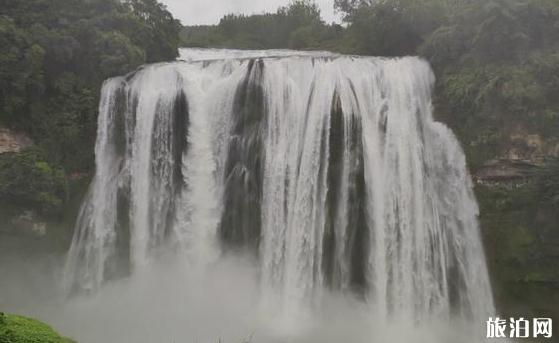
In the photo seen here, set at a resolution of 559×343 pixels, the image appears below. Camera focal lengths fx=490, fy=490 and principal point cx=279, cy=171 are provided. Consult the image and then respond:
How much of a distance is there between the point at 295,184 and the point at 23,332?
1005 centimetres

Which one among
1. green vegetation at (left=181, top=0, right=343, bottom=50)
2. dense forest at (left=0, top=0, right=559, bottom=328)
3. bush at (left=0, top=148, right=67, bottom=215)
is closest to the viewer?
dense forest at (left=0, top=0, right=559, bottom=328)

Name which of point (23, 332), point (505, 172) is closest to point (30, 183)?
point (23, 332)

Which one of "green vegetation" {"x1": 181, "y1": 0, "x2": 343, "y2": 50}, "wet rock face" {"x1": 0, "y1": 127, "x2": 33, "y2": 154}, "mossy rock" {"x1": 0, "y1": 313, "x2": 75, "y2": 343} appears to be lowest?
"mossy rock" {"x1": 0, "y1": 313, "x2": 75, "y2": 343}

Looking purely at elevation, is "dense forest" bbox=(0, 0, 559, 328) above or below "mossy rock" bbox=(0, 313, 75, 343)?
above

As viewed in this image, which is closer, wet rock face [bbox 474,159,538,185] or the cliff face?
the cliff face

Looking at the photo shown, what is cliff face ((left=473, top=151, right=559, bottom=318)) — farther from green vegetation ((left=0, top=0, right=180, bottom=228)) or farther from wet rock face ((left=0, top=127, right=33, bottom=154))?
wet rock face ((left=0, top=127, right=33, bottom=154))

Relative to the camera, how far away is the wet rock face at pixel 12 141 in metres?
17.9

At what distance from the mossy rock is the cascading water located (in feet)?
28.6

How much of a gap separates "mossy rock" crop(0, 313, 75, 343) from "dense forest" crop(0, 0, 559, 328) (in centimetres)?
962

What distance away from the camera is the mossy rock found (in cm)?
785

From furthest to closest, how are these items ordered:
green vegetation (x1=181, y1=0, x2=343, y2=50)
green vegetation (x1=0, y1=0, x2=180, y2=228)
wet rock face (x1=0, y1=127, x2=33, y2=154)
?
green vegetation (x1=181, y1=0, x2=343, y2=50) < wet rock face (x1=0, y1=127, x2=33, y2=154) < green vegetation (x1=0, y1=0, x2=180, y2=228)

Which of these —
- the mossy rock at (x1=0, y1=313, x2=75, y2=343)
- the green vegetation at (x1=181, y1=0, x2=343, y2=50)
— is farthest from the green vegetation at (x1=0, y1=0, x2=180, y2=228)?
the green vegetation at (x1=181, y1=0, x2=343, y2=50)

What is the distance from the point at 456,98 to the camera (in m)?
16.9

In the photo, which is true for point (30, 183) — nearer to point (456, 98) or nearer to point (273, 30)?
point (456, 98)
